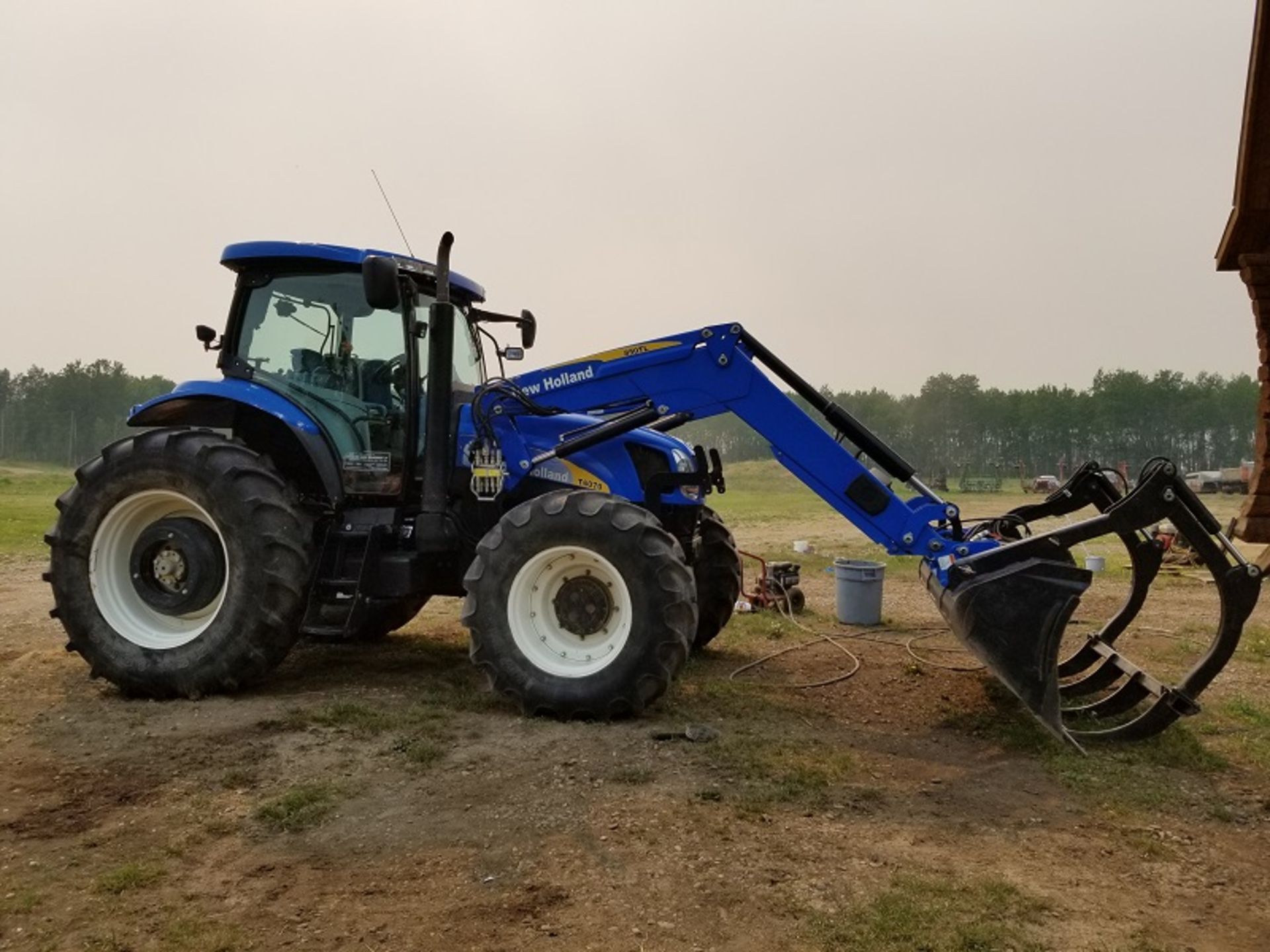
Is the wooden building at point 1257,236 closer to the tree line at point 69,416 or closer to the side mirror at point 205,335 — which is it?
the side mirror at point 205,335

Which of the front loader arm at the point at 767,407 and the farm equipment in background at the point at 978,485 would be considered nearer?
the front loader arm at the point at 767,407

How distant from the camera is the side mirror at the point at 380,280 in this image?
5480 mm

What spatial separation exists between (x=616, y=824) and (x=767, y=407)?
280 cm

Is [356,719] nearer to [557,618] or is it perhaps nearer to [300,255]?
[557,618]

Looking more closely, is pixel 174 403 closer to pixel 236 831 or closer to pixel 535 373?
pixel 535 373

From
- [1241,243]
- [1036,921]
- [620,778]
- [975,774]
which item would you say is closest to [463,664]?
[620,778]

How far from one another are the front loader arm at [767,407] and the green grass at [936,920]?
2.34 m

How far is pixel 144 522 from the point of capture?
6.21 metres

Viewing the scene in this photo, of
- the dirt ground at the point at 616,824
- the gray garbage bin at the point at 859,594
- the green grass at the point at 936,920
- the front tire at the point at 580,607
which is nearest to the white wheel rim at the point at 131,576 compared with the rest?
the dirt ground at the point at 616,824

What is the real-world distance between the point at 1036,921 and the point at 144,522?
18.4ft

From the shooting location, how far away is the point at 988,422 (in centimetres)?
7481

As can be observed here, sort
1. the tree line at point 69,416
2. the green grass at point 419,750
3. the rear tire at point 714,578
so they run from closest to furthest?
1. the green grass at point 419,750
2. the rear tire at point 714,578
3. the tree line at point 69,416

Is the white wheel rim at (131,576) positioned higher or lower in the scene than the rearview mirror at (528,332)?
lower

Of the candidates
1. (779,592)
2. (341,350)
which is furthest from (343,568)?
(779,592)
